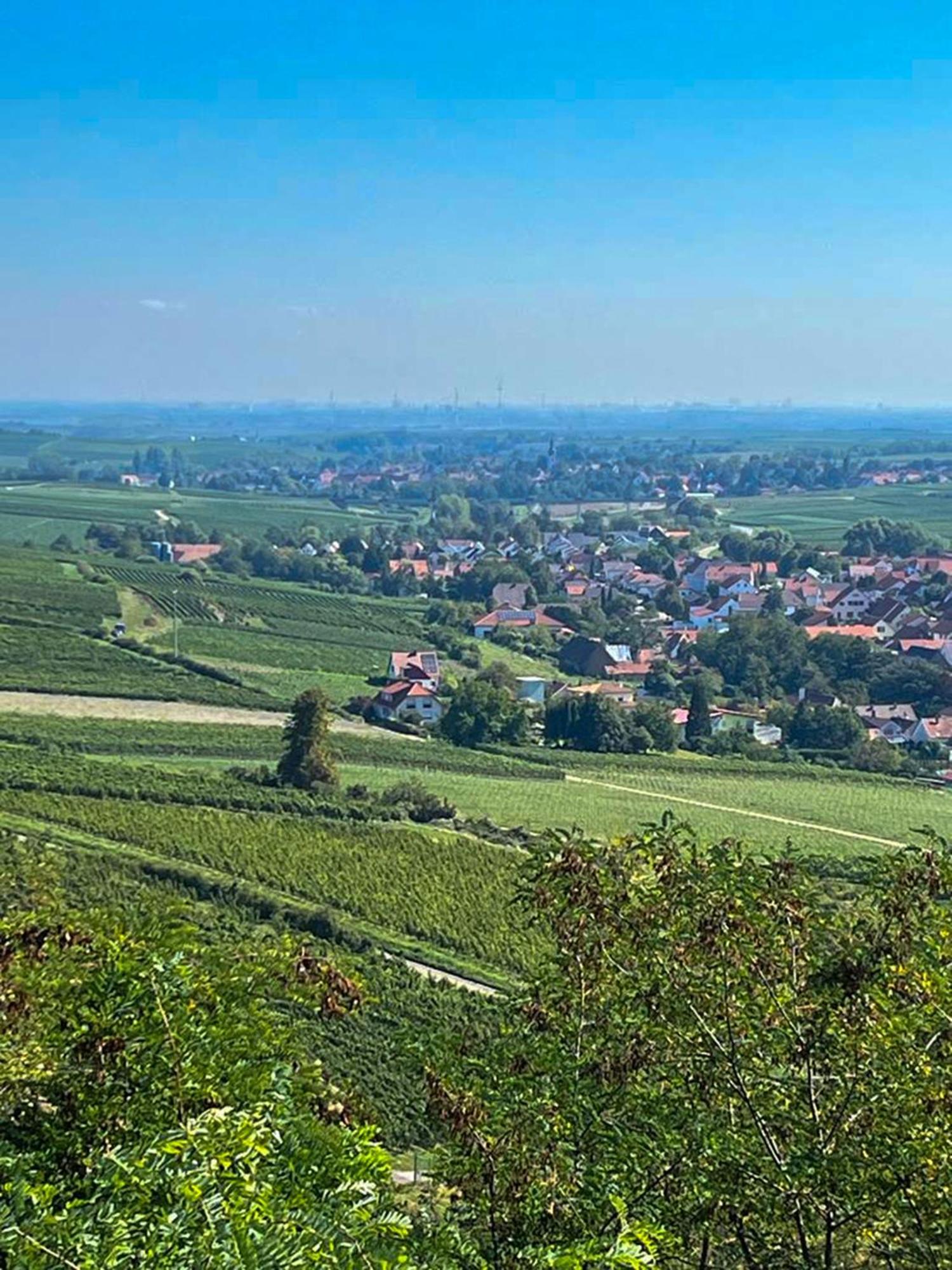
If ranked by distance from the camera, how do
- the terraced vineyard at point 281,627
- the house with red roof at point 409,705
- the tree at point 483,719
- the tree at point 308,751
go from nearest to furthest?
the tree at point 308,751 < the tree at point 483,719 < the house with red roof at point 409,705 < the terraced vineyard at point 281,627

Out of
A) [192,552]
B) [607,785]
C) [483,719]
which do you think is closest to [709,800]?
[607,785]

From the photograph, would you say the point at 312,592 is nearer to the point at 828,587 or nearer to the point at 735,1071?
the point at 828,587

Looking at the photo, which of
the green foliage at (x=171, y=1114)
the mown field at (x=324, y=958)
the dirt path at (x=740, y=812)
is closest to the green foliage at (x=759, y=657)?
the dirt path at (x=740, y=812)

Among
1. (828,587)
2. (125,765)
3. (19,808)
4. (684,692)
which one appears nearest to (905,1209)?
(19,808)

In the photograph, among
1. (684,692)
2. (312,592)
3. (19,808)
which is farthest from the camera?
(312,592)

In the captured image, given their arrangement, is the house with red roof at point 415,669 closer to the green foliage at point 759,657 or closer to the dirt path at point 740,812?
the dirt path at point 740,812

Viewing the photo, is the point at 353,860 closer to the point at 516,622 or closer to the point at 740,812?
the point at 740,812
